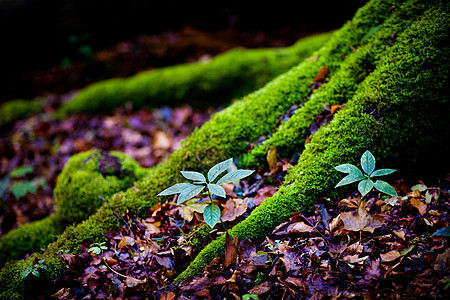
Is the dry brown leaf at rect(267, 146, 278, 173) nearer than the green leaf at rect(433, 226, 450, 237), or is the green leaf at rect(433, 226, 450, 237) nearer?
the green leaf at rect(433, 226, 450, 237)

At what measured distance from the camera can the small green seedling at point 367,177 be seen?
180cm

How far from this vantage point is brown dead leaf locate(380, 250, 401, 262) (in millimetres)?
1656

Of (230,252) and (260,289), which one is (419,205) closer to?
(260,289)

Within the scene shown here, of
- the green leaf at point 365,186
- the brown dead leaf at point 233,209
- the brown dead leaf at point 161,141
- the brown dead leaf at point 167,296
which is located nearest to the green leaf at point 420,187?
the green leaf at point 365,186

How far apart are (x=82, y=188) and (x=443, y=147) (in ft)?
11.3

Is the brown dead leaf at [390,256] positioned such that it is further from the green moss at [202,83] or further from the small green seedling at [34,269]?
the green moss at [202,83]

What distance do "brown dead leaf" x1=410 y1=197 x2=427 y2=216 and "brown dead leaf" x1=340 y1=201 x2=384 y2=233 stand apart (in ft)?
0.95

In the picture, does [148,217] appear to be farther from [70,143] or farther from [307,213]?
[70,143]

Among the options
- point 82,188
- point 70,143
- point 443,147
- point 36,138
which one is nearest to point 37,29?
point 36,138

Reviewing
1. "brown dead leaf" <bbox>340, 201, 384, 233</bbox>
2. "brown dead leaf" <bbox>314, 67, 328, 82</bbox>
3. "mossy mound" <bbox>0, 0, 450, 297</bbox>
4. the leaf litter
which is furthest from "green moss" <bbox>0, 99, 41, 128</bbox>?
"brown dead leaf" <bbox>340, 201, 384, 233</bbox>

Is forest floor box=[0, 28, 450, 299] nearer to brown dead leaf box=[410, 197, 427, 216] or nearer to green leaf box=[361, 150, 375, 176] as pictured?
brown dead leaf box=[410, 197, 427, 216]

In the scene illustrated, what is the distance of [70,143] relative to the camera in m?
5.22

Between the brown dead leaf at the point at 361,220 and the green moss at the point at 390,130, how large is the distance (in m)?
0.24

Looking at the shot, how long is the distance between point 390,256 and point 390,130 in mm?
995
